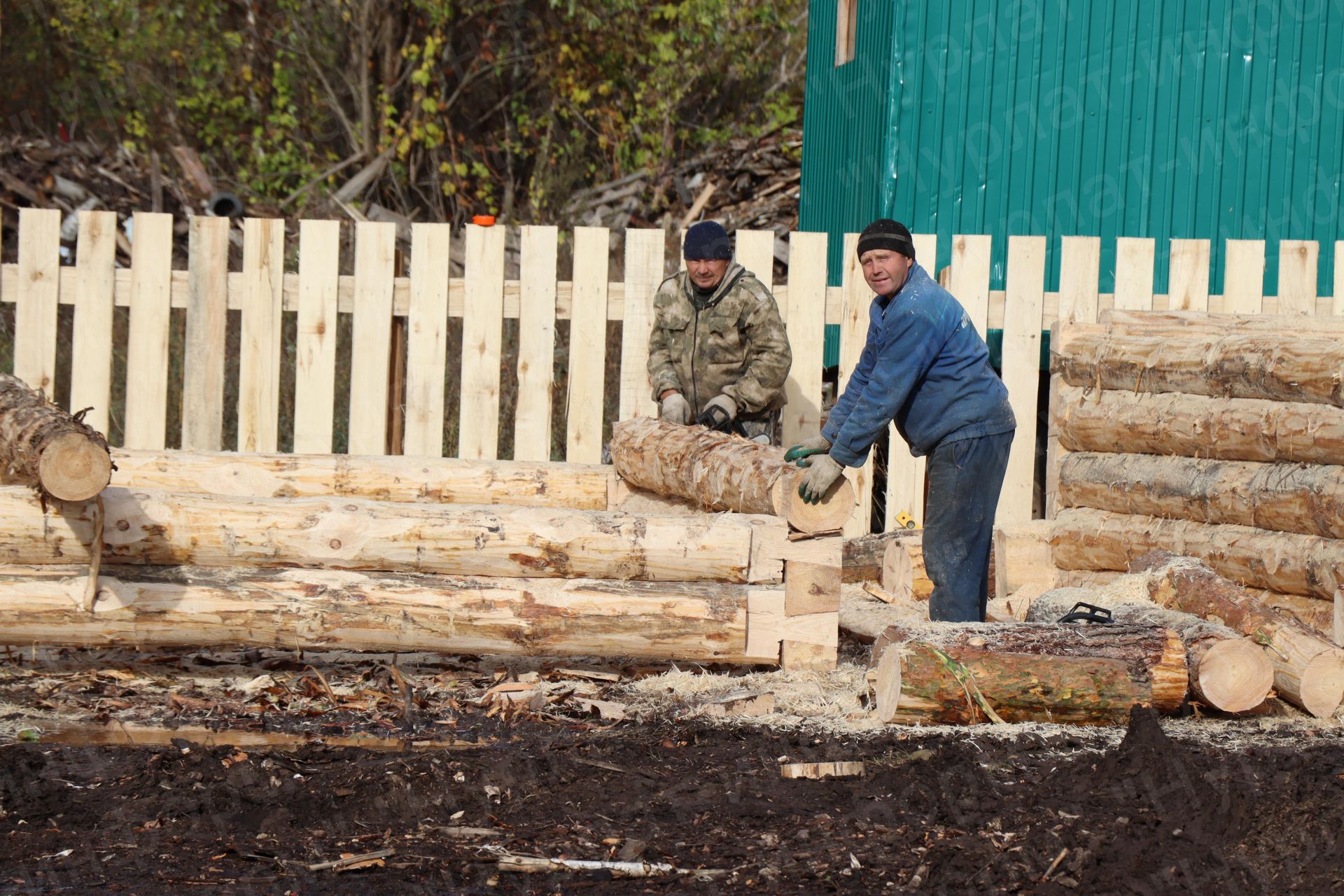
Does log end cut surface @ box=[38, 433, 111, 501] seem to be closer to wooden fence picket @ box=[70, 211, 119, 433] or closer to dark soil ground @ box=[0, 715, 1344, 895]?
dark soil ground @ box=[0, 715, 1344, 895]

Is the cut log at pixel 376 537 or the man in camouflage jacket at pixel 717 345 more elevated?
the man in camouflage jacket at pixel 717 345

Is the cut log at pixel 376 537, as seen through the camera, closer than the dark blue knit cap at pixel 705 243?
Yes

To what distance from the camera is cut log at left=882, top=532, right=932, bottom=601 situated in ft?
23.9

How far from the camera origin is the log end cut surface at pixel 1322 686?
5.25 meters

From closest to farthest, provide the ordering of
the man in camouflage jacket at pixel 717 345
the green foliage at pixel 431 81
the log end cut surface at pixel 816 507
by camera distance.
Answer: the log end cut surface at pixel 816 507
the man in camouflage jacket at pixel 717 345
the green foliage at pixel 431 81

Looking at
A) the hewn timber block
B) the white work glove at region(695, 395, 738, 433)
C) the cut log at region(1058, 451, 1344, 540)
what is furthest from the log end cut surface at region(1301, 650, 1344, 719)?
the white work glove at region(695, 395, 738, 433)

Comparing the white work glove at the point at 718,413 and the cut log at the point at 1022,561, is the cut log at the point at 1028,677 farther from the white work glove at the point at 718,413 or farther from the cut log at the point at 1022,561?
the white work glove at the point at 718,413

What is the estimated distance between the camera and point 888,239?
5.86 meters

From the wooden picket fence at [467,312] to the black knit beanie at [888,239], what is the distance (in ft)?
7.70

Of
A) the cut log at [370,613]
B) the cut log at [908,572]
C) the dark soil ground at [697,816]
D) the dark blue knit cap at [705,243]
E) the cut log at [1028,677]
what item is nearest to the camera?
the dark soil ground at [697,816]

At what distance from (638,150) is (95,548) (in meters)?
15.0

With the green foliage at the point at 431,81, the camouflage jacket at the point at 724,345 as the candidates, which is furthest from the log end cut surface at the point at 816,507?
the green foliage at the point at 431,81

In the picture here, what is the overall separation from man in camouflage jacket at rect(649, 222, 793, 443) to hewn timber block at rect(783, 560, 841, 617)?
2054mm

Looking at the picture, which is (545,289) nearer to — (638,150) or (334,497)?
(334,497)
